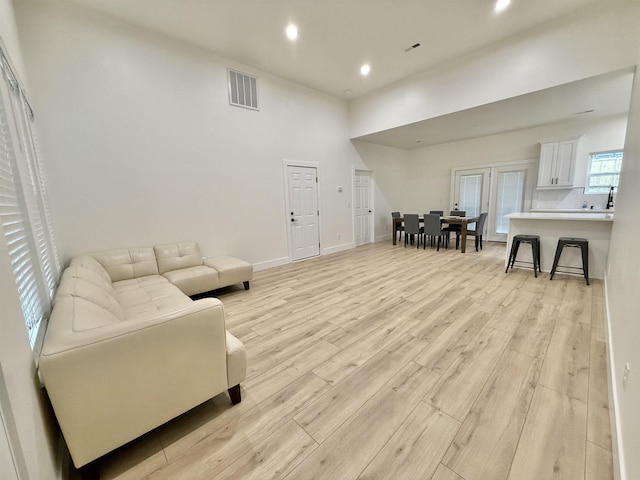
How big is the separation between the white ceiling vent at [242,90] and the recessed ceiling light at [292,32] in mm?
1099

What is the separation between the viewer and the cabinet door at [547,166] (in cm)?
573

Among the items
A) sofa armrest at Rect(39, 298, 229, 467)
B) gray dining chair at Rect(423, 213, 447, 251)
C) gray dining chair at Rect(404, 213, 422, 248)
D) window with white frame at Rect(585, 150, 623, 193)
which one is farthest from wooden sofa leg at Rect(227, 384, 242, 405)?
window with white frame at Rect(585, 150, 623, 193)

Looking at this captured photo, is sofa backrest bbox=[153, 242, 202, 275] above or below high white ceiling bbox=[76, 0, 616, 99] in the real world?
below

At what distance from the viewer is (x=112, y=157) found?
10.8 ft

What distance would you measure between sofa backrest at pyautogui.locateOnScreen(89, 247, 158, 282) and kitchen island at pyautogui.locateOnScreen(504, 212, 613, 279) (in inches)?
222

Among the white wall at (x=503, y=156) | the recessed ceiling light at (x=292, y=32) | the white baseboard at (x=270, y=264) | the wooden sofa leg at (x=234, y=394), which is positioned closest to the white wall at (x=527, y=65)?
the recessed ceiling light at (x=292, y=32)

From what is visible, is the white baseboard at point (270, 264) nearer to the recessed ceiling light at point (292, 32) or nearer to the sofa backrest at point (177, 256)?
the sofa backrest at point (177, 256)

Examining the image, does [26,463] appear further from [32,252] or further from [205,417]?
[32,252]

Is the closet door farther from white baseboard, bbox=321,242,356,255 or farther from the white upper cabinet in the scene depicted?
white baseboard, bbox=321,242,356,255

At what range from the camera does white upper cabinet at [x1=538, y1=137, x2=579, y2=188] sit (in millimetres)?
5496

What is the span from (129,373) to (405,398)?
1.62m

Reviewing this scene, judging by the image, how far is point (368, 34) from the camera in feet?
11.9

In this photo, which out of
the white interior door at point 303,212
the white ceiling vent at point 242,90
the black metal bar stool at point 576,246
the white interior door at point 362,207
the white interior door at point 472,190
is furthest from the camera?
the white interior door at point 472,190

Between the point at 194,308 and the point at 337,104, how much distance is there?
19.1 ft
